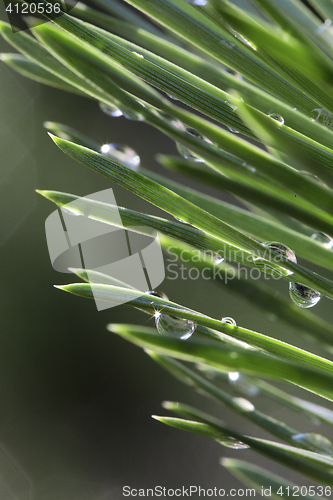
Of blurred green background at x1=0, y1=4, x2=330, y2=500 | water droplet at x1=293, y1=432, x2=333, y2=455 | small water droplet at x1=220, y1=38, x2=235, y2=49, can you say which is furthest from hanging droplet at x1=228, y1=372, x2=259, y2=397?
blurred green background at x1=0, y1=4, x2=330, y2=500

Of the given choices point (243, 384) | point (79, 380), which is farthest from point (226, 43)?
point (79, 380)

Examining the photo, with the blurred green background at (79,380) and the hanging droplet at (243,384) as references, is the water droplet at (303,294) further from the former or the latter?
the blurred green background at (79,380)

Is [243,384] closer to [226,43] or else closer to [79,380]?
[226,43]

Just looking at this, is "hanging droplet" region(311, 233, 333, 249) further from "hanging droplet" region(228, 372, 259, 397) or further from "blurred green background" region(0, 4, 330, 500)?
"blurred green background" region(0, 4, 330, 500)

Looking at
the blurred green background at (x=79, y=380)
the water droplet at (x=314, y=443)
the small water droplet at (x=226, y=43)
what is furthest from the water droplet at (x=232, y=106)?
the blurred green background at (x=79, y=380)

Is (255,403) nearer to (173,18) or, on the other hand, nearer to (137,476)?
(137,476)

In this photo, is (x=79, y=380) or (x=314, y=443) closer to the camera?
(x=314, y=443)
